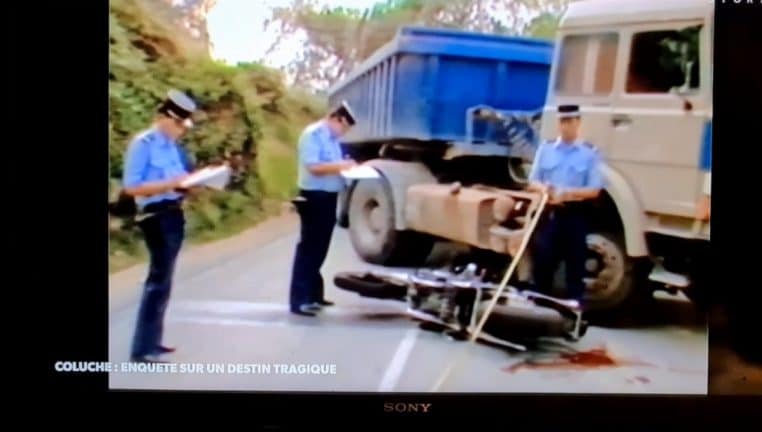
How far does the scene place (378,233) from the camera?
63.2 inches

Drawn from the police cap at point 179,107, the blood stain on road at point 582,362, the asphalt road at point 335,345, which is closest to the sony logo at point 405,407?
the asphalt road at point 335,345

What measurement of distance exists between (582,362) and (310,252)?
0.43 metres

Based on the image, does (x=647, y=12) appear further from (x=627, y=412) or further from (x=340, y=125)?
(x=627, y=412)

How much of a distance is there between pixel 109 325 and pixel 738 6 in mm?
1029

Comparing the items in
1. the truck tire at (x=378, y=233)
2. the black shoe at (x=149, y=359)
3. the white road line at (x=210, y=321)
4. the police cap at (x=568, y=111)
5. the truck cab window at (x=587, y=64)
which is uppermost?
the truck cab window at (x=587, y=64)

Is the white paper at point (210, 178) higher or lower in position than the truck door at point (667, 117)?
lower

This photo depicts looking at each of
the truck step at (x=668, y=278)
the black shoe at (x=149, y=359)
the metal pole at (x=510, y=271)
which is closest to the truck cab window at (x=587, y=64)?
the metal pole at (x=510, y=271)

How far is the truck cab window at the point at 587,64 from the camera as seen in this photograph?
1604 millimetres

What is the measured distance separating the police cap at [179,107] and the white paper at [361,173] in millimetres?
239

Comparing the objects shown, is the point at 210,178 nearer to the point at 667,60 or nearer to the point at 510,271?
the point at 510,271
